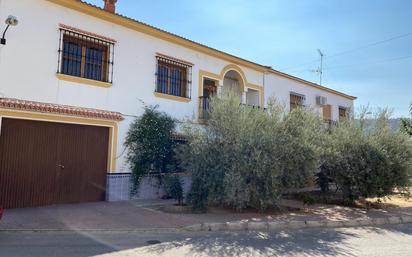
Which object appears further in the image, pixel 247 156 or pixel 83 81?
pixel 83 81

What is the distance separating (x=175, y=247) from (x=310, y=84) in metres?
16.7

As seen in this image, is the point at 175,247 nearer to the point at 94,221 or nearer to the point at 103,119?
the point at 94,221

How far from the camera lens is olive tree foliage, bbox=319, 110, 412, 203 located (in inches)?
446

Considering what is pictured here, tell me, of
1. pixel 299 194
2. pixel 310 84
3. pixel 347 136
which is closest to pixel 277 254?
pixel 347 136

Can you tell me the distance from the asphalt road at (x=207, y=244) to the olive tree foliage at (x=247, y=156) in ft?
5.25

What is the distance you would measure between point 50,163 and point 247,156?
5771mm

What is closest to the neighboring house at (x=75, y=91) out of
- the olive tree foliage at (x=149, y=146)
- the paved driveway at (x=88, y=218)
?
the olive tree foliage at (x=149, y=146)

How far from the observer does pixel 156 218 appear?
8.95m

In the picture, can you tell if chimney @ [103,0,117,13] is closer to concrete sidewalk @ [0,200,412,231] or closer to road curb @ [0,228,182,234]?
concrete sidewalk @ [0,200,412,231]

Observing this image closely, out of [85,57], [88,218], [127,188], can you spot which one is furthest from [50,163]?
[85,57]

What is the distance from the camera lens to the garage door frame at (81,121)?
9.20 metres

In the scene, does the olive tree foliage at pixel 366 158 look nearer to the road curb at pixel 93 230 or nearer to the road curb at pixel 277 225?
the road curb at pixel 277 225

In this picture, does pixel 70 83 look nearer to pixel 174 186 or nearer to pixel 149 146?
pixel 149 146

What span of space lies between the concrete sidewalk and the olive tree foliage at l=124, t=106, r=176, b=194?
4.01ft
